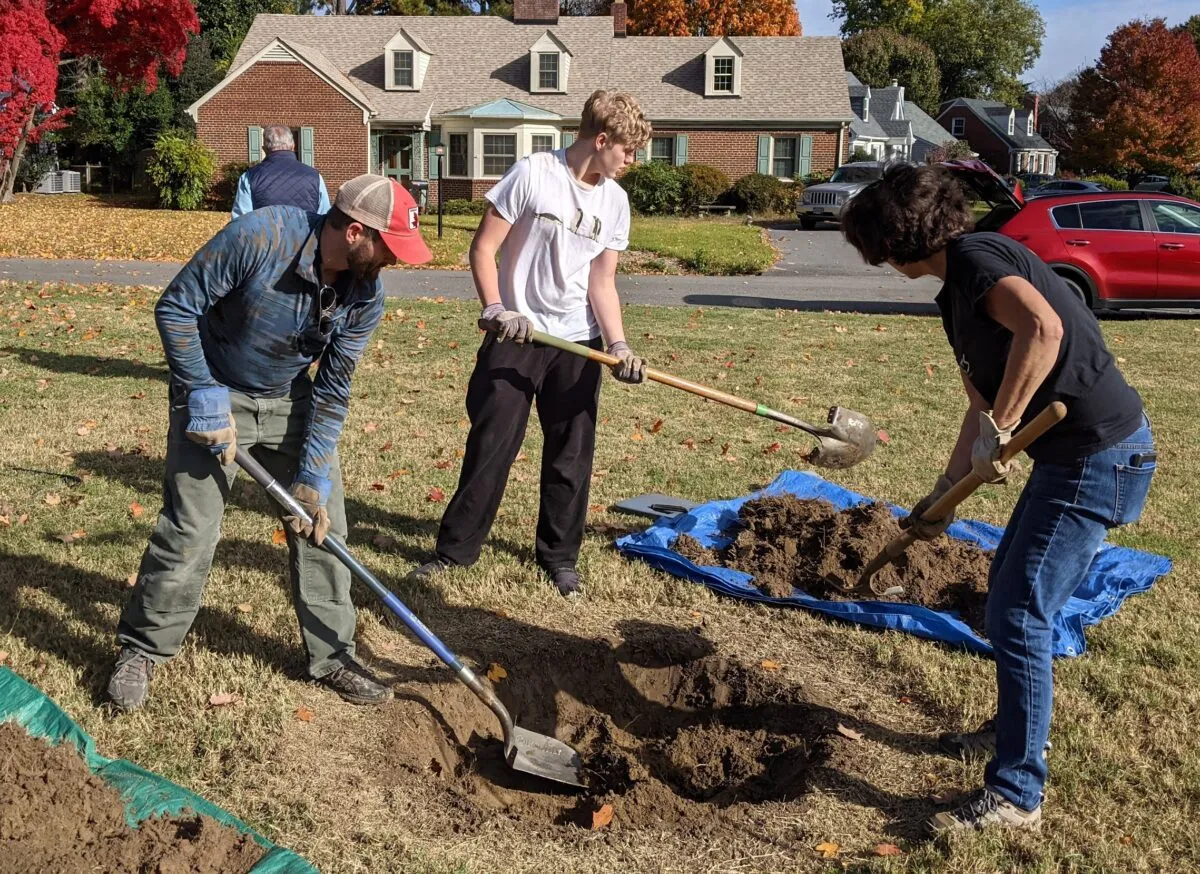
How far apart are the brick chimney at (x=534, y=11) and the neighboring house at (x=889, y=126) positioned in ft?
55.8

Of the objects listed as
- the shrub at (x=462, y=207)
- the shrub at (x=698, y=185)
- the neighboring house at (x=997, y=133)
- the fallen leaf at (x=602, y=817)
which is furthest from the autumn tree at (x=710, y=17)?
the fallen leaf at (x=602, y=817)

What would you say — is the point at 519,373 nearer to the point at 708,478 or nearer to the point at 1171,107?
the point at 708,478

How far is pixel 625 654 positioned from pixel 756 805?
3.94ft

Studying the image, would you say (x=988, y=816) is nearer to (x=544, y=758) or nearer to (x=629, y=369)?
(x=544, y=758)

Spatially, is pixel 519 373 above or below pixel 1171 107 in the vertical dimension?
below

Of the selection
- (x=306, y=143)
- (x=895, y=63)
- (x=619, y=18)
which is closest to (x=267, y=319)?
(x=306, y=143)

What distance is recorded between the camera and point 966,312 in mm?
3277

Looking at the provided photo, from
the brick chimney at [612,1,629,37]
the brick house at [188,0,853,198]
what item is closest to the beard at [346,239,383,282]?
the brick house at [188,0,853,198]

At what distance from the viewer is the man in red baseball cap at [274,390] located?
355 cm

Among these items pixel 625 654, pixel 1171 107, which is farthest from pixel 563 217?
pixel 1171 107

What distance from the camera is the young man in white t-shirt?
491 centimetres

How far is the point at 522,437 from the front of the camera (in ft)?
17.4

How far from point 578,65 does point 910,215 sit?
119 feet

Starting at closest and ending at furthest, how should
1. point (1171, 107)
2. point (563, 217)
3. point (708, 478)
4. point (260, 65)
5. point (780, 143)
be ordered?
point (563, 217)
point (708, 478)
point (260, 65)
point (780, 143)
point (1171, 107)
